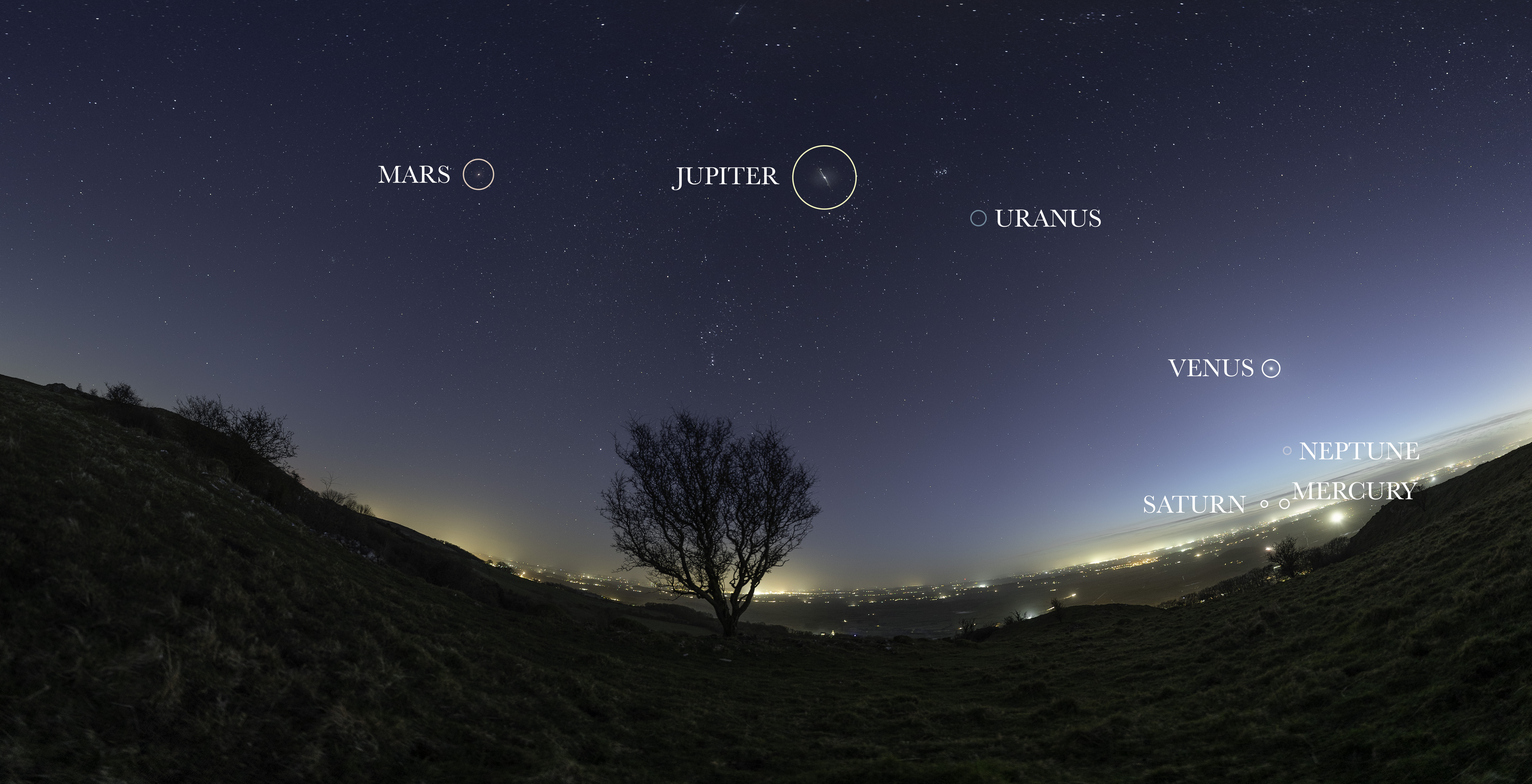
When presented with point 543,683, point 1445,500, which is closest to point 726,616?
point 543,683

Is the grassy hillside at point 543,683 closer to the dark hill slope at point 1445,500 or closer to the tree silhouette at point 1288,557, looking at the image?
the dark hill slope at point 1445,500

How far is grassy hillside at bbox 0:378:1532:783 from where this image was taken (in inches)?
279

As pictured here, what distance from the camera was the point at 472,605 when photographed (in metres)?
22.3

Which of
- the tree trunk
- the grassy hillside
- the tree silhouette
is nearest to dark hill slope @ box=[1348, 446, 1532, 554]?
the tree silhouette

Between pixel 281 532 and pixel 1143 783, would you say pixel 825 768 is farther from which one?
pixel 281 532

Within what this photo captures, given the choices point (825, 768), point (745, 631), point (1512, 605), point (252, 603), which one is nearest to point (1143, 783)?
point (825, 768)

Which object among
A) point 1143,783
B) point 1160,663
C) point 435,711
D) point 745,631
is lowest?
point 745,631

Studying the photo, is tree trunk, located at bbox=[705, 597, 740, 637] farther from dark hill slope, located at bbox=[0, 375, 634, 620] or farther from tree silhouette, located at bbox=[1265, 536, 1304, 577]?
tree silhouette, located at bbox=[1265, 536, 1304, 577]

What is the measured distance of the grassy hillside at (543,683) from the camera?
23.3 feet

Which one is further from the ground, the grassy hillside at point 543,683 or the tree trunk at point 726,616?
the grassy hillside at point 543,683

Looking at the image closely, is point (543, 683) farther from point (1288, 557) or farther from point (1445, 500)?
point (1288, 557)

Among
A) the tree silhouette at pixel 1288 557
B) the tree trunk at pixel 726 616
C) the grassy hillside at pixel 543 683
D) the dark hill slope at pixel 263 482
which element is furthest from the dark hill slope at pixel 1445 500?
the dark hill slope at pixel 263 482

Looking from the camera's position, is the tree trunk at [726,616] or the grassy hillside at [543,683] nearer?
the grassy hillside at [543,683]

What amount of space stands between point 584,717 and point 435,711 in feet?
10.4
